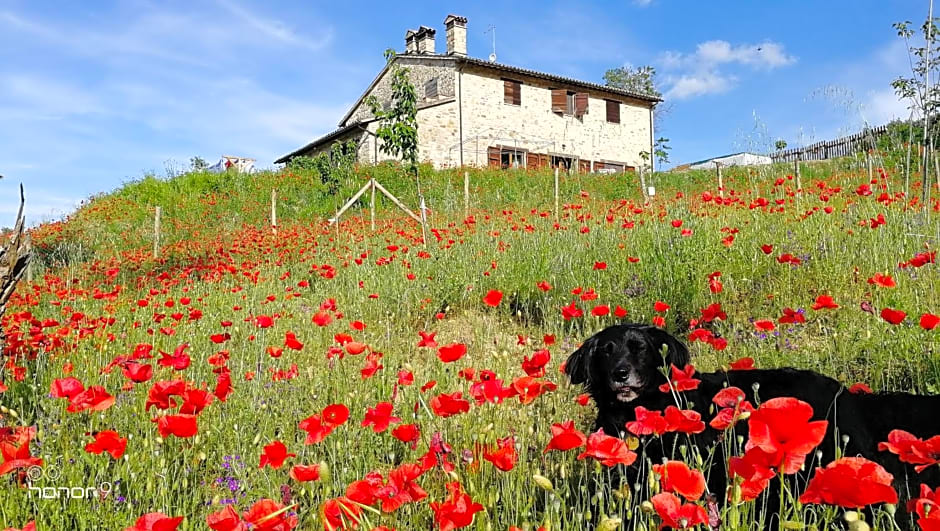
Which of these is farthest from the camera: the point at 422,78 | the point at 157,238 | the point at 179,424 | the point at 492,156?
the point at 422,78

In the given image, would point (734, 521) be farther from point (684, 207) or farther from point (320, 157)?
point (320, 157)

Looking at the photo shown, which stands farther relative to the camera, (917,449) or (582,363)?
(582,363)

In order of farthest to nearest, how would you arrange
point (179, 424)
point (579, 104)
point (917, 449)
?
1. point (579, 104)
2. point (179, 424)
3. point (917, 449)

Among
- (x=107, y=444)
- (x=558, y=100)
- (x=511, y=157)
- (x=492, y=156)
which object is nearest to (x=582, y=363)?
(x=107, y=444)

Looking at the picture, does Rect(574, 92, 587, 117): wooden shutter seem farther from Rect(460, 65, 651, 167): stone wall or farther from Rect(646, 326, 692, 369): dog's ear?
Rect(646, 326, 692, 369): dog's ear

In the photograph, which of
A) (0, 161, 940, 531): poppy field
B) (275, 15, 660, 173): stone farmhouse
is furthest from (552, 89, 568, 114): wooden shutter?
(0, 161, 940, 531): poppy field

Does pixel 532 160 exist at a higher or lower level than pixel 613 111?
lower

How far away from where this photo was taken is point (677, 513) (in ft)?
3.08

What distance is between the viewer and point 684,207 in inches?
223

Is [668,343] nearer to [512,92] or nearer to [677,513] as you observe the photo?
[677,513]

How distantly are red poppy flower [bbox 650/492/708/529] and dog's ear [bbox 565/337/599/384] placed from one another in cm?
168

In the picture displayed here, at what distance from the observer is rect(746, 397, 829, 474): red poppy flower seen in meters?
0.81

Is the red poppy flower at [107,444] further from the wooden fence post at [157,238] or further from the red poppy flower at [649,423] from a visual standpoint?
the wooden fence post at [157,238]

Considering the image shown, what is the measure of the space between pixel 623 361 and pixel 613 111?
30.1 meters
